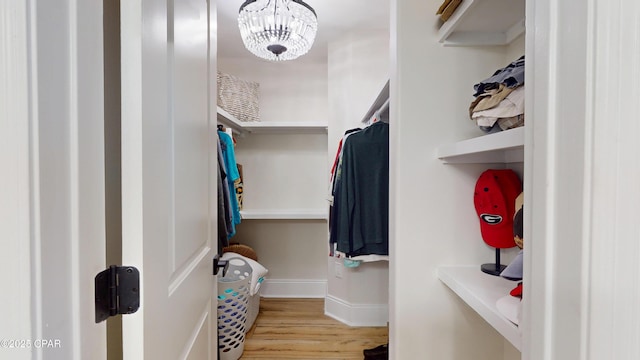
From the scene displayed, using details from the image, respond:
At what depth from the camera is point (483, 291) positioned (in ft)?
2.62

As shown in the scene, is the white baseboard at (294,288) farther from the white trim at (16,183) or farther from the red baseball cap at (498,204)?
the white trim at (16,183)

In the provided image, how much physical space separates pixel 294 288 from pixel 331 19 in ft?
7.75

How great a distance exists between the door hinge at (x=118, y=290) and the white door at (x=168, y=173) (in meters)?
0.02

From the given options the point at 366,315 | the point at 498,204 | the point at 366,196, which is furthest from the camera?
the point at 366,315

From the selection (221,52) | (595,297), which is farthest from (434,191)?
(221,52)

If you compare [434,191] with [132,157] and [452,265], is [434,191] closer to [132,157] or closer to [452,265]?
[452,265]

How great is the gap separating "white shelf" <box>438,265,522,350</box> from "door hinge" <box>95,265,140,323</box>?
2.51ft

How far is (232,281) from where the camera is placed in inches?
65.7

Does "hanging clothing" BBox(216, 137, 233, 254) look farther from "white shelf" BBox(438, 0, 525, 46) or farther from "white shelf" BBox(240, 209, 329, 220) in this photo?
"white shelf" BBox(438, 0, 525, 46)

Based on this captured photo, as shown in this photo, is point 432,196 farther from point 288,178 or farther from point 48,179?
point 288,178

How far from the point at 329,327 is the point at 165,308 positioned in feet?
5.97

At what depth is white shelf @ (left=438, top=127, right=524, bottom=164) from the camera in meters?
0.63

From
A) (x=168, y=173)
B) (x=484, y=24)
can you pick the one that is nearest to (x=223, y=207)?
(x=168, y=173)

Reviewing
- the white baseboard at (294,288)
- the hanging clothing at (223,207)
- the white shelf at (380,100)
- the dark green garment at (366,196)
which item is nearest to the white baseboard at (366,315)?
the white baseboard at (294,288)
